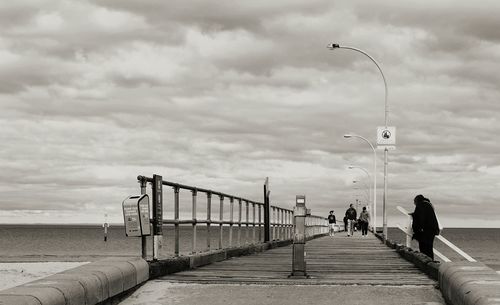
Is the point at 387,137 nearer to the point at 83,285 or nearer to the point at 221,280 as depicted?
the point at 221,280

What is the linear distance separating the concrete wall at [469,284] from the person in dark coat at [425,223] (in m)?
6.63

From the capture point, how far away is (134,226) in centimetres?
1031

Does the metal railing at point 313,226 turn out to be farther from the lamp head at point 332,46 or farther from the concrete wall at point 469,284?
the concrete wall at point 469,284

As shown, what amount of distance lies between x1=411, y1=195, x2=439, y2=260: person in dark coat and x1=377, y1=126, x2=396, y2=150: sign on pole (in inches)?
475

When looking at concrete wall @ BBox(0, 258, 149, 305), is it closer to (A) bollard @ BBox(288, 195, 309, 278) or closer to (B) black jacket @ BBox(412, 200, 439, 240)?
(A) bollard @ BBox(288, 195, 309, 278)

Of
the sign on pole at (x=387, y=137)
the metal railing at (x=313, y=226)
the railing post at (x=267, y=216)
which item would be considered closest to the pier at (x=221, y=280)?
the railing post at (x=267, y=216)

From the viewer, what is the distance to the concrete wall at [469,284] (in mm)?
6359

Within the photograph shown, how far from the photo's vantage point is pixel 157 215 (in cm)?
1100

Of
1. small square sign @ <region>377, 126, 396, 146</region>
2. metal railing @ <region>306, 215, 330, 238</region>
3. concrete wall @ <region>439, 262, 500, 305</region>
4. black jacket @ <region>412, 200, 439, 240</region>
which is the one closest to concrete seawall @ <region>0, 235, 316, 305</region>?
concrete wall @ <region>439, 262, 500, 305</region>

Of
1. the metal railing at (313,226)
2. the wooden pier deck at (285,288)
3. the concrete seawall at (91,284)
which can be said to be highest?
the concrete seawall at (91,284)

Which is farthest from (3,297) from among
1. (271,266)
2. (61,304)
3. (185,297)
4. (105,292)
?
(271,266)

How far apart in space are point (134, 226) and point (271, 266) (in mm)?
4967

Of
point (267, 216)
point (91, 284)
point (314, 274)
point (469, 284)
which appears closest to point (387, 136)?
point (267, 216)

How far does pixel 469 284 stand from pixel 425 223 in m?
9.04
